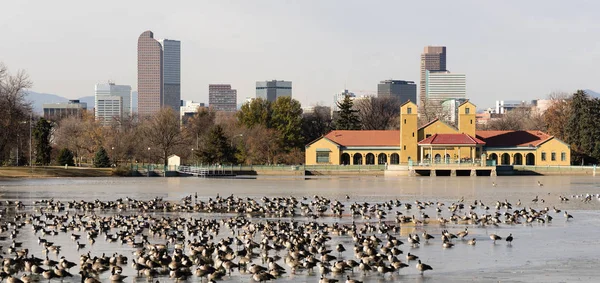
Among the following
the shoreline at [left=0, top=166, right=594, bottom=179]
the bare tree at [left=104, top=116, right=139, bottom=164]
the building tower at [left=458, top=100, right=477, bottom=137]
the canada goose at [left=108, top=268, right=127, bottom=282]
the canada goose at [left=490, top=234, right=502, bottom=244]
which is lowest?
the canada goose at [left=108, top=268, right=127, bottom=282]

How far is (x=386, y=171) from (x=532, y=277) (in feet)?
258

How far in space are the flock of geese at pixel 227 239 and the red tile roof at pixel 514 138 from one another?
197 feet

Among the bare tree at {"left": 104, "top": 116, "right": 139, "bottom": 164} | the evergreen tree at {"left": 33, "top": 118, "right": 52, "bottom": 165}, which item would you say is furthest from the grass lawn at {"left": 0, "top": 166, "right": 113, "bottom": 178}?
the bare tree at {"left": 104, "top": 116, "right": 139, "bottom": 164}

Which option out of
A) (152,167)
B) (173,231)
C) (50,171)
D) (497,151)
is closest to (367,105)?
(497,151)

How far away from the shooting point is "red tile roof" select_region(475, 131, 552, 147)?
360 ft

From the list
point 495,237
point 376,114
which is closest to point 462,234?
point 495,237

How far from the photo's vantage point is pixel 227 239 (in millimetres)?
33719

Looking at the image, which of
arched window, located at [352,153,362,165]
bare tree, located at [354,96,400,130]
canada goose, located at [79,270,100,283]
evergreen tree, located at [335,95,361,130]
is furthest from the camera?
bare tree, located at [354,96,400,130]

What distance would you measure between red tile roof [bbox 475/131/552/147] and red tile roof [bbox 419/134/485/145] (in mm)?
3220

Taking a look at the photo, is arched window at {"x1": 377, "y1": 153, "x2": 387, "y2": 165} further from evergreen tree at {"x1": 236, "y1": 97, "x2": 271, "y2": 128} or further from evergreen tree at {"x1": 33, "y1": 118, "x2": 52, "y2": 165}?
evergreen tree at {"x1": 33, "y1": 118, "x2": 52, "y2": 165}

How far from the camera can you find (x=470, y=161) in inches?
4092

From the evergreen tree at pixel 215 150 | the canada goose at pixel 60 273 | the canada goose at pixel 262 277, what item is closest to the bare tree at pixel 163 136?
the evergreen tree at pixel 215 150

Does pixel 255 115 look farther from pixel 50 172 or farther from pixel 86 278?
pixel 86 278

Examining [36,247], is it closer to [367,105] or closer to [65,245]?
[65,245]
